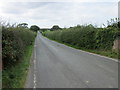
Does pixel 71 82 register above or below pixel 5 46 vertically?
below

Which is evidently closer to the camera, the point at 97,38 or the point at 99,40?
the point at 99,40

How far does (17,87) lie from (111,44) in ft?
30.8

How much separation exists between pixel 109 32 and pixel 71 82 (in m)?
8.54

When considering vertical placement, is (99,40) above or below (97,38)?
below

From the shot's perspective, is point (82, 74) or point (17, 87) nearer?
point (17, 87)

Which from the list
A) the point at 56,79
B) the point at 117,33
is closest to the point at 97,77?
the point at 56,79

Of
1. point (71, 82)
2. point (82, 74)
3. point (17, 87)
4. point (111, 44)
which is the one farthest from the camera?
point (111, 44)

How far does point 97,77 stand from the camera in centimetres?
507

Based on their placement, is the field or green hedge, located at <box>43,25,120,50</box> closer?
the field

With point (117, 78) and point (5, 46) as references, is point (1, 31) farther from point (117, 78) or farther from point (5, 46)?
point (117, 78)

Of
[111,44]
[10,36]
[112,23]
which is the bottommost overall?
[111,44]

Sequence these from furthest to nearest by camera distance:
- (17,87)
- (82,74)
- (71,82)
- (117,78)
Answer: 1. (82,74)
2. (117,78)
3. (71,82)
4. (17,87)

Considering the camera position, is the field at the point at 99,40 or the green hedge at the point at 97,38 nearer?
the field at the point at 99,40

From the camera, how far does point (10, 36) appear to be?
6.61m
